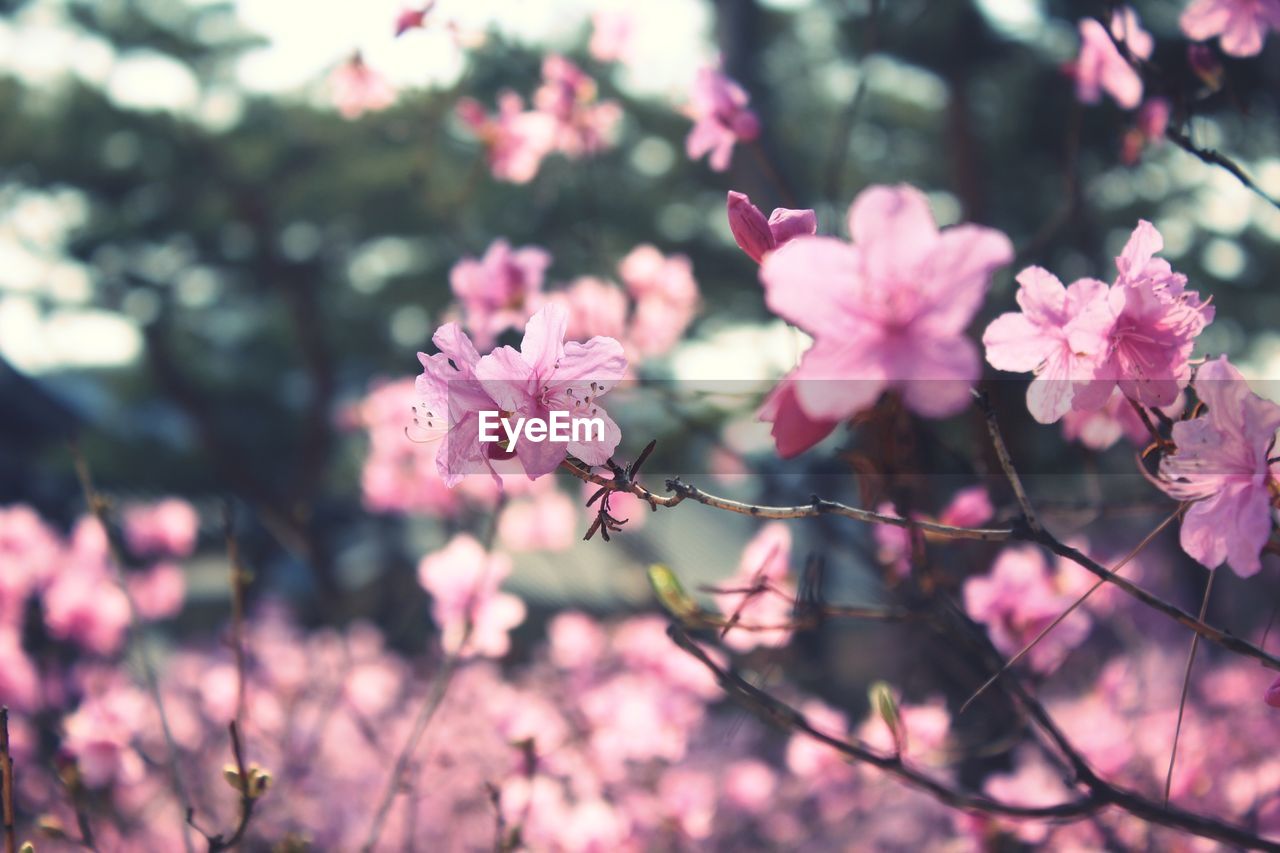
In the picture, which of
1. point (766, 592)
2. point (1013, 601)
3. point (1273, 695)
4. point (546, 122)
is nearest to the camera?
point (1273, 695)

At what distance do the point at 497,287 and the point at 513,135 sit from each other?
732 mm

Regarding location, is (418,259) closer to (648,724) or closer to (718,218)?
(718,218)

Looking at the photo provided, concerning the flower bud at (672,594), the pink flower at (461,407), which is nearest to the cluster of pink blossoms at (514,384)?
the pink flower at (461,407)

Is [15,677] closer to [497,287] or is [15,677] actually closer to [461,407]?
[497,287]

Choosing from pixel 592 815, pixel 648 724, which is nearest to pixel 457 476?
pixel 592 815

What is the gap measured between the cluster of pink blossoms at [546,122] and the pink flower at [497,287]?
603 mm

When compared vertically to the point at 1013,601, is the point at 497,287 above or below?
above

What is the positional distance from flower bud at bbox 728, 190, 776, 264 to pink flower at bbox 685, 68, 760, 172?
2.31 ft

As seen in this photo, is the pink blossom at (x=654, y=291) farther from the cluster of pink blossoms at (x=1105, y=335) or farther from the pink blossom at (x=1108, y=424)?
the cluster of pink blossoms at (x=1105, y=335)

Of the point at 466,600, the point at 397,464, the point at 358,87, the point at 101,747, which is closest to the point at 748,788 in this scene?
the point at 466,600

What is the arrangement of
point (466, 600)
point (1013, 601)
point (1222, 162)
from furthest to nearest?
point (466, 600) < point (1013, 601) < point (1222, 162)

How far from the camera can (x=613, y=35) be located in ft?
6.90

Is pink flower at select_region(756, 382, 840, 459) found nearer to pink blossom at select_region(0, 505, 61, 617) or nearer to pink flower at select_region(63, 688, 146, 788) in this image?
pink flower at select_region(63, 688, 146, 788)

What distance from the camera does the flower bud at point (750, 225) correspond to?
69 cm
